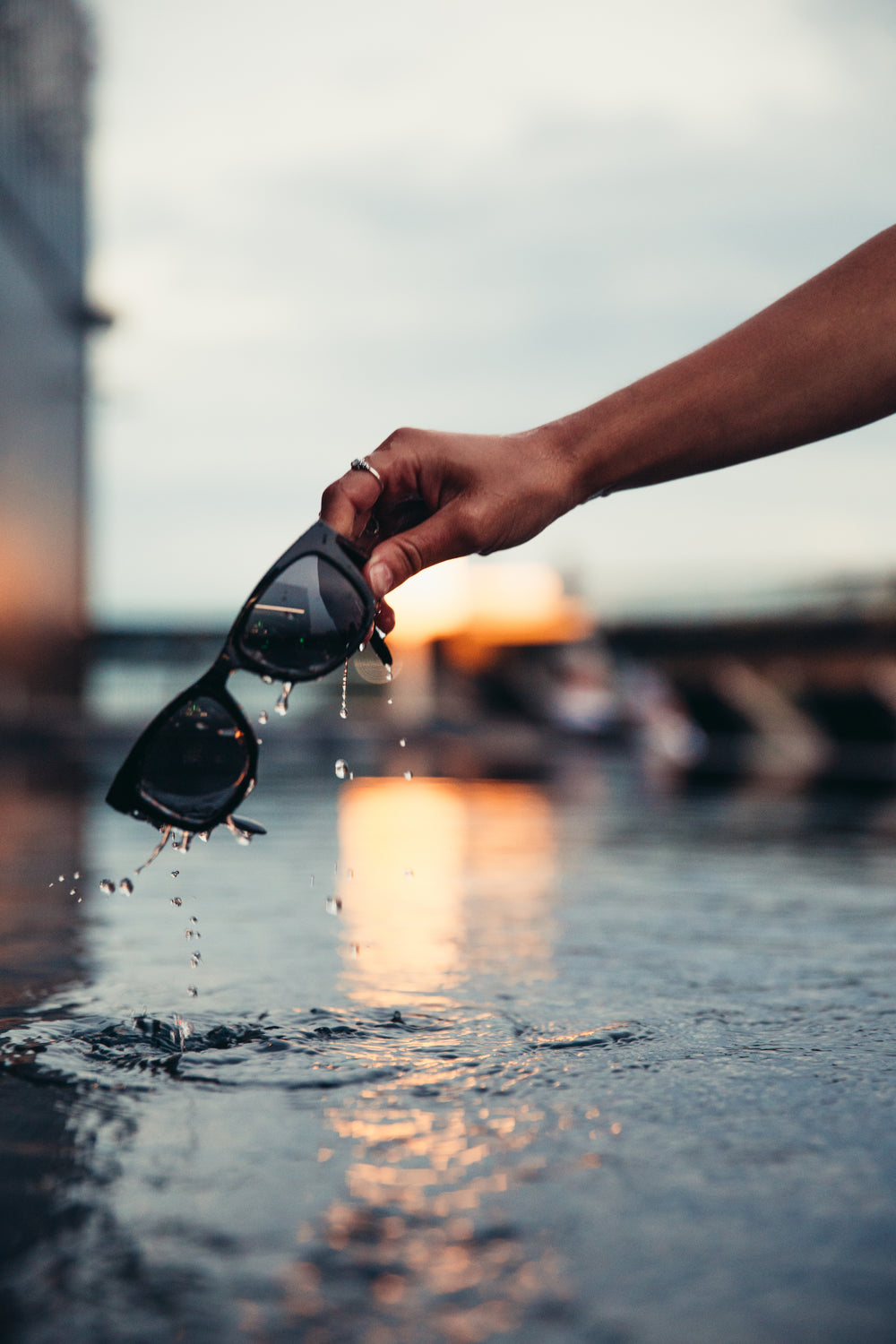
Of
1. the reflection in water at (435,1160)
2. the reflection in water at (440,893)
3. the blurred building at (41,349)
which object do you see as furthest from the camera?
the blurred building at (41,349)

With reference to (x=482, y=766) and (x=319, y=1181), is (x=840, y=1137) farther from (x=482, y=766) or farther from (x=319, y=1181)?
(x=482, y=766)

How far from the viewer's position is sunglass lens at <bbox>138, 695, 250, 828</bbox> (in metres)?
2.22

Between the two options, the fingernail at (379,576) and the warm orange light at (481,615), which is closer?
the fingernail at (379,576)

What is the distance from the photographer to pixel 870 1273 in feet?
4.41

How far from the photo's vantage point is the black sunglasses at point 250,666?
2170mm

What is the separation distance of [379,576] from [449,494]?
0.23m

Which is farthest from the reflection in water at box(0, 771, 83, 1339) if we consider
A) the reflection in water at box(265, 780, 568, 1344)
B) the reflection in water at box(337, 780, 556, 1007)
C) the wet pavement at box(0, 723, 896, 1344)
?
the reflection in water at box(337, 780, 556, 1007)

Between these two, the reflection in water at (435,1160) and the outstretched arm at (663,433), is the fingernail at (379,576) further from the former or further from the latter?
the reflection in water at (435,1160)

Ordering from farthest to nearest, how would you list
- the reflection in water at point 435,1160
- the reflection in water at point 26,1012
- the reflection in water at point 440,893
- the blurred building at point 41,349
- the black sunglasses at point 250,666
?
the blurred building at point 41,349 → the reflection in water at point 440,893 → the black sunglasses at point 250,666 → the reflection in water at point 26,1012 → the reflection in water at point 435,1160

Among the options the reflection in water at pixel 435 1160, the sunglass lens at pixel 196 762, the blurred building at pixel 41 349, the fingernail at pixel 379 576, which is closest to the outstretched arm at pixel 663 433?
the fingernail at pixel 379 576

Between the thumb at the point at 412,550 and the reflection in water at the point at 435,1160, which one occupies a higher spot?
the thumb at the point at 412,550

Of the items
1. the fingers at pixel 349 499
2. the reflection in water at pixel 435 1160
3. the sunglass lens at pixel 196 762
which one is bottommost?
the reflection in water at pixel 435 1160

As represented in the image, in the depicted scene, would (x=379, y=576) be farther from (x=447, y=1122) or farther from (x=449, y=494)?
(x=447, y=1122)

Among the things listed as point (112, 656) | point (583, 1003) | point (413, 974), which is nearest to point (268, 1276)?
point (583, 1003)
